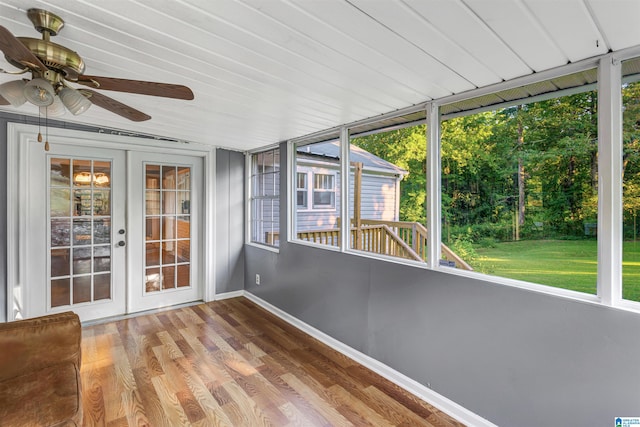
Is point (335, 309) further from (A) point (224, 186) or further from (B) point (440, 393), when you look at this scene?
(A) point (224, 186)

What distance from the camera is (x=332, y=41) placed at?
1.42m

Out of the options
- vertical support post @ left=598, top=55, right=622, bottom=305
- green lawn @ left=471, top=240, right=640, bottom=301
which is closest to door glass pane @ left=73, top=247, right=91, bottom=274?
green lawn @ left=471, top=240, right=640, bottom=301

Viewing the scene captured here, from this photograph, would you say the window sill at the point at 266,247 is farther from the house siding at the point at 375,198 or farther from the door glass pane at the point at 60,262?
the door glass pane at the point at 60,262

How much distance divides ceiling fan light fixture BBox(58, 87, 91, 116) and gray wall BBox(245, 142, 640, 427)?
2.17m

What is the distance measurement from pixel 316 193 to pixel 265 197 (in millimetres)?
743

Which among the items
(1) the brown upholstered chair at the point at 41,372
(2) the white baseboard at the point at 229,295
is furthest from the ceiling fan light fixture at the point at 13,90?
(2) the white baseboard at the point at 229,295

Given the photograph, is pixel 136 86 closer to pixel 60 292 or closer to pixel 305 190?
pixel 305 190

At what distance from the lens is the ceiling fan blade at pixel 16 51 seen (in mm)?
1000

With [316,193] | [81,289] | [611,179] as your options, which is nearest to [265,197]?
[316,193]

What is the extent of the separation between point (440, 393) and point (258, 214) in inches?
122

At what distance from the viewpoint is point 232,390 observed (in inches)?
90.9

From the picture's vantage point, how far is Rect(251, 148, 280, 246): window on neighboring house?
13.2 feet

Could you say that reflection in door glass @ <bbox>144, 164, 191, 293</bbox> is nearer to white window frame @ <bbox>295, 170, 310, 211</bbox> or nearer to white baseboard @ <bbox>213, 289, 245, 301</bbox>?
white baseboard @ <bbox>213, 289, 245, 301</bbox>

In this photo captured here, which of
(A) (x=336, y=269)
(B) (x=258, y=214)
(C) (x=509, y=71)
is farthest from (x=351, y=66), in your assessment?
(B) (x=258, y=214)
